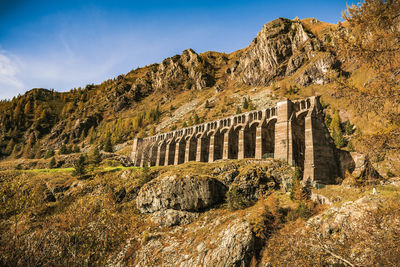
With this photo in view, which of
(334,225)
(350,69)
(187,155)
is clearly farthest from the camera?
(350,69)

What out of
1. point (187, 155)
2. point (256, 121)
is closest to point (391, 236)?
point (256, 121)

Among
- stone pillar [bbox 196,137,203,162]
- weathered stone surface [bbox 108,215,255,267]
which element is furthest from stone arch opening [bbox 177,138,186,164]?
weathered stone surface [bbox 108,215,255,267]

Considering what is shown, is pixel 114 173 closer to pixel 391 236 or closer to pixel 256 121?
pixel 256 121

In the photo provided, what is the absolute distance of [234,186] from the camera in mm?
32188

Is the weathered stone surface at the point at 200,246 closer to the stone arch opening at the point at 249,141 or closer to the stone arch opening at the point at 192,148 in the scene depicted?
the stone arch opening at the point at 249,141

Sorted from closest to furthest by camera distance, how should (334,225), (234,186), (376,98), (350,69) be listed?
(376,98) < (334,225) < (234,186) < (350,69)

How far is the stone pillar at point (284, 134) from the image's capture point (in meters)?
36.7

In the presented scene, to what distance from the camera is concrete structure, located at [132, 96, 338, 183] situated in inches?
1366

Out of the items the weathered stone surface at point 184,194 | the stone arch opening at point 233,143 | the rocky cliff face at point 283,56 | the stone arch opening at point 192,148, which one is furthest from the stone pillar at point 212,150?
the rocky cliff face at point 283,56

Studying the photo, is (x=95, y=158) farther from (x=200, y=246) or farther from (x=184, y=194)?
(x=200, y=246)

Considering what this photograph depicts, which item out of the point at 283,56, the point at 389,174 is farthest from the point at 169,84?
the point at 389,174

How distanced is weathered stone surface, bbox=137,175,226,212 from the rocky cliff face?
8934cm

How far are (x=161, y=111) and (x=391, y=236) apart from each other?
133036 millimetres

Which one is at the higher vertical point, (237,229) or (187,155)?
(187,155)
